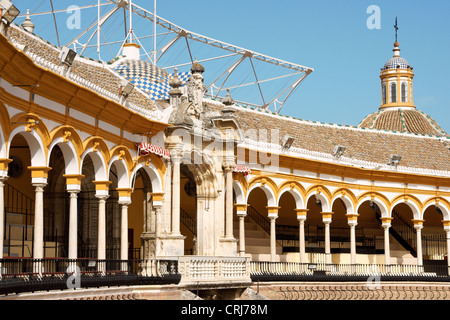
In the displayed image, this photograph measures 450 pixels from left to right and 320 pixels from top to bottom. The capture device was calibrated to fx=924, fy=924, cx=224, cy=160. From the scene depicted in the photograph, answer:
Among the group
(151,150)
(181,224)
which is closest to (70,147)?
(151,150)

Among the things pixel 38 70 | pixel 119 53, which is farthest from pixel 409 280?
pixel 38 70

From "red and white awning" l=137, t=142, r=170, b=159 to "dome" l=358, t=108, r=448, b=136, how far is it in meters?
21.2

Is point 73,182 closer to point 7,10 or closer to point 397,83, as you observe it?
point 7,10

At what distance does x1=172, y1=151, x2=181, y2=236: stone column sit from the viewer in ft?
85.5

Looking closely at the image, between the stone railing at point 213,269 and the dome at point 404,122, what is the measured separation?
66.0 feet

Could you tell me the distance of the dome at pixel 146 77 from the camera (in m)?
28.6

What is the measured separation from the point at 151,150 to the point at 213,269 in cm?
370

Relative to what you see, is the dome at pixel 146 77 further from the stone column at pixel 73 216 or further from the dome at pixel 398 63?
the dome at pixel 398 63

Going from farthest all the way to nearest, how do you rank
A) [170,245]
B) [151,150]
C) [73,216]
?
1. [170,245]
2. [151,150]
3. [73,216]

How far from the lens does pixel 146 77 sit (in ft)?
95.9

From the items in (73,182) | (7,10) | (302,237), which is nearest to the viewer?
(7,10)

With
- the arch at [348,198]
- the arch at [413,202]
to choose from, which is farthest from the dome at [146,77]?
the arch at [413,202]

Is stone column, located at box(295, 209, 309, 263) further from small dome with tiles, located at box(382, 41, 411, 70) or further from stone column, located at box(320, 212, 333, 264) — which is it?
small dome with tiles, located at box(382, 41, 411, 70)

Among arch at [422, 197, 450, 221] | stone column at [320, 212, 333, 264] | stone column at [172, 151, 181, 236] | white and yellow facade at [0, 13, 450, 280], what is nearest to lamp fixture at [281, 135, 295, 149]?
white and yellow facade at [0, 13, 450, 280]
